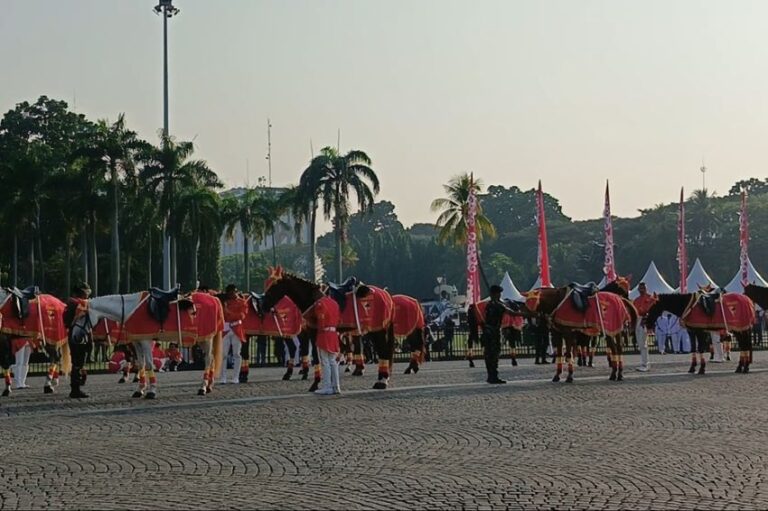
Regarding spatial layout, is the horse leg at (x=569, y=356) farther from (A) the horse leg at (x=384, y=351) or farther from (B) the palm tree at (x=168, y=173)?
(B) the palm tree at (x=168, y=173)

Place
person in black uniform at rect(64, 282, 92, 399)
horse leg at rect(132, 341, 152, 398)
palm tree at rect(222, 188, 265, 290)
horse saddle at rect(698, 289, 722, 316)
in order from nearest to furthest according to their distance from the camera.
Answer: person in black uniform at rect(64, 282, 92, 399) < horse leg at rect(132, 341, 152, 398) < horse saddle at rect(698, 289, 722, 316) < palm tree at rect(222, 188, 265, 290)

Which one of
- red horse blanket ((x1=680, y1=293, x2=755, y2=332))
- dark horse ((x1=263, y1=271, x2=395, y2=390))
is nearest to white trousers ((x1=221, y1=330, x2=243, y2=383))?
dark horse ((x1=263, y1=271, x2=395, y2=390))

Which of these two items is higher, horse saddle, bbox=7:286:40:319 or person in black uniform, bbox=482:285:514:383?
horse saddle, bbox=7:286:40:319

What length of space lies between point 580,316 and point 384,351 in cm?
429

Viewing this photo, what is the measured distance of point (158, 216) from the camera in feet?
179

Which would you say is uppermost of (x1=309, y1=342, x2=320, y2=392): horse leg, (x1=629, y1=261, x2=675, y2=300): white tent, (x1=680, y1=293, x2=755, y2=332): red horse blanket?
(x1=629, y1=261, x2=675, y2=300): white tent

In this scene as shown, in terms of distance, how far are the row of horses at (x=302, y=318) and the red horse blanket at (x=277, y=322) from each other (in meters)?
0.02

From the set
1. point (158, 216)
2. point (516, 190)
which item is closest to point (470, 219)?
point (158, 216)

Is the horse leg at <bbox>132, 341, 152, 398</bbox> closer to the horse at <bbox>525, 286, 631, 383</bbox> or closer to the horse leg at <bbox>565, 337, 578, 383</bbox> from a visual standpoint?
the horse at <bbox>525, 286, 631, 383</bbox>

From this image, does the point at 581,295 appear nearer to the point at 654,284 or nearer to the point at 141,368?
the point at 141,368

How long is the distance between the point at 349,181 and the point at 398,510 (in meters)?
48.1

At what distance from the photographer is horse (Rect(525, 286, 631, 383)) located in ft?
73.2

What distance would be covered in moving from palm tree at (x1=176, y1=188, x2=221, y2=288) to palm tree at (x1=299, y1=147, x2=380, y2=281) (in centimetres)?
497

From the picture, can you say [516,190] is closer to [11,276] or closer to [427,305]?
[427,305]
